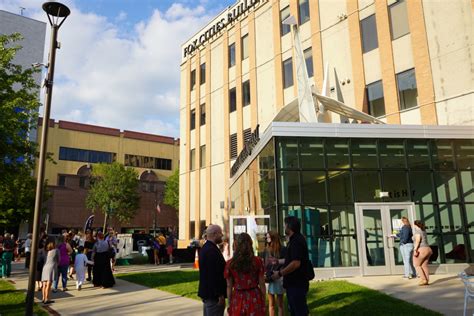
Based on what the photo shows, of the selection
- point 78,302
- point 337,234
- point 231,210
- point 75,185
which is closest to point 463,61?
point 337,234

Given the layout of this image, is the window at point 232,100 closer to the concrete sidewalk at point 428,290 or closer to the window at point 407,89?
the window at point 407,89

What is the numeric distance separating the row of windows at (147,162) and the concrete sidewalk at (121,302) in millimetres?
49022

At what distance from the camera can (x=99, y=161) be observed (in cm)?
5859

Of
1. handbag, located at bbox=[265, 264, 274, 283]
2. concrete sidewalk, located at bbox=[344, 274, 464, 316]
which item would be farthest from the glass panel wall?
handbag, located at bbox=[265, 264, 274, 283]

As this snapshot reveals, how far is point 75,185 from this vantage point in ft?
182

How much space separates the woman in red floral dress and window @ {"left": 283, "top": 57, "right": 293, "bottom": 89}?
2178 centimetres

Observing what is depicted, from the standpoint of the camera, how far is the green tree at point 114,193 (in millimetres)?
50875

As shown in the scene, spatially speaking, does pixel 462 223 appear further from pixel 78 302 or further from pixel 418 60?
pixel 78 302

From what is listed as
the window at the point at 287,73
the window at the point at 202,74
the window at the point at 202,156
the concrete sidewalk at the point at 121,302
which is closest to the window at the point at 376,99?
the window at the point at 287,73

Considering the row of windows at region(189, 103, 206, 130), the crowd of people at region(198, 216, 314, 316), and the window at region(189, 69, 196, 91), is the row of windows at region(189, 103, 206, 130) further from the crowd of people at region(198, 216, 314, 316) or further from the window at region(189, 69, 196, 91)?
the crowd of people at region(198, 216, 314, 316)

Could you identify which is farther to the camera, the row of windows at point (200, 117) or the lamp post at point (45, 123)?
the row of windows at point (200, 117)

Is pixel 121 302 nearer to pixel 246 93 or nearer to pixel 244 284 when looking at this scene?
pixel 244 284

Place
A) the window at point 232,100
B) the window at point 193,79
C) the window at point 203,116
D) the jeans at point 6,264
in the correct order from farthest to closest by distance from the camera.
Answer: the window at point 193,79
the window at point 203,116
the window at point 232,100
the jeans at point 6,264

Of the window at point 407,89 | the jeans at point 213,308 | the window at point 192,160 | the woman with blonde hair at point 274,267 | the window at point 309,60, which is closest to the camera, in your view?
the jeans at point 213,308
